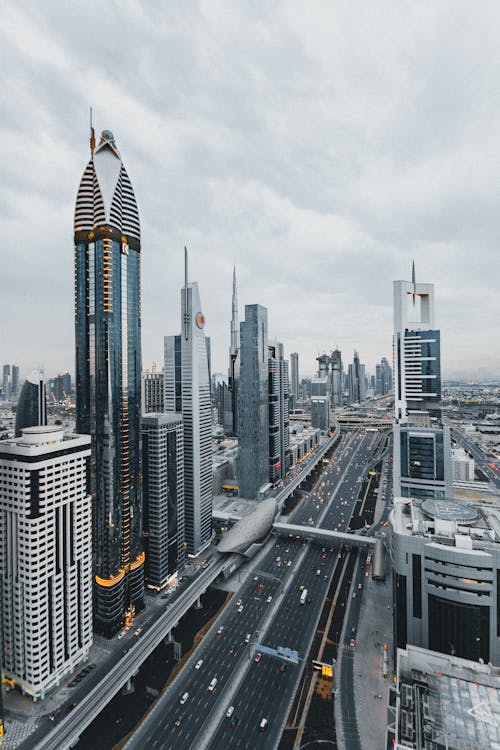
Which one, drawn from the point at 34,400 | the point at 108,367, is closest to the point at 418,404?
the point at 108,367

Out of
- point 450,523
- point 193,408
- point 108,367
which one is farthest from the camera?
point 193,408

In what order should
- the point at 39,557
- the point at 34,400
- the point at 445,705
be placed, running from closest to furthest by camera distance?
1. the point at 445,705
2. the point at 39,557
3. the point at 34,400

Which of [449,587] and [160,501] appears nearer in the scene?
[449,587]

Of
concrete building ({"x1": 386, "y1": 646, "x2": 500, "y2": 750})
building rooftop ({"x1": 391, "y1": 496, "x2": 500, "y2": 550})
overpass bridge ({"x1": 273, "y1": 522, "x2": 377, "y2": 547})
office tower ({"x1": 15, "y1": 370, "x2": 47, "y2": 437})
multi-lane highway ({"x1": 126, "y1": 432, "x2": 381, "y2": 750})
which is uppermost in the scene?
office tower ({"x1": 15, "y1": 370, "x2": 47, "y2": 437})

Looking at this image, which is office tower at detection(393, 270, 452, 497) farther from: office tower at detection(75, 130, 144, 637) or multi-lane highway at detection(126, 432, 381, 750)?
office tower at detection(75, 130, 144, 637)

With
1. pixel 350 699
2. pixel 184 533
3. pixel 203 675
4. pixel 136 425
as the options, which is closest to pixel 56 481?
pixel 136 425

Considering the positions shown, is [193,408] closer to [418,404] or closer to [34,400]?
[34,400]

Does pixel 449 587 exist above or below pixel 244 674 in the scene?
above

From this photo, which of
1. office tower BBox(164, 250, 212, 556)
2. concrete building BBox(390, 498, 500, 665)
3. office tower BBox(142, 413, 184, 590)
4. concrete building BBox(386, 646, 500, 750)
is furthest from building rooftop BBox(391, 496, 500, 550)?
office tower BBox(164, 250, 212, 556)
